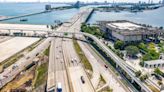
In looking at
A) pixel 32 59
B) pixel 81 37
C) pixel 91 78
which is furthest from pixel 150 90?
pixel 81 37

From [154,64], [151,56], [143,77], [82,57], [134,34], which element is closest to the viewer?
[143,77]

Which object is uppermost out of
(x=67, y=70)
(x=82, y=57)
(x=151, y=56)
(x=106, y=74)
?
(x=151, y=56)

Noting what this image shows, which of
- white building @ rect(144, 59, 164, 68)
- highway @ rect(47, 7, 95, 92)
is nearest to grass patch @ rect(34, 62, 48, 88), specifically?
highway @ rect(47, 7, 95, 92)

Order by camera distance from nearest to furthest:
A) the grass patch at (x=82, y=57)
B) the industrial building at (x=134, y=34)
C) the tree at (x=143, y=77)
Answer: the tree at (x=143, y=77) < the grass patch at (x=82, y=57) < the industrial building at (x=134, y=34)

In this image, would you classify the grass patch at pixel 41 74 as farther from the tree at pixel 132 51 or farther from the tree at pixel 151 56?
the tree at pixel 151 56

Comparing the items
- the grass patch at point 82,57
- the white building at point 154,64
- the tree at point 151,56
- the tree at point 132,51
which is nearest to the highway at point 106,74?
the grass patch at point 82,57

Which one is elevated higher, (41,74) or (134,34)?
(134,34)

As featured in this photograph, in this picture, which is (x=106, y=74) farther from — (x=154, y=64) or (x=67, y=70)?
(x=154, y=64)

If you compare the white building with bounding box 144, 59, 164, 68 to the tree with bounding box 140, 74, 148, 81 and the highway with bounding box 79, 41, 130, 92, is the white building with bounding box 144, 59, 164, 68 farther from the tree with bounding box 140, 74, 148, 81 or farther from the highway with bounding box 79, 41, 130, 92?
the highway with bounding box 79, 41, 130, 92

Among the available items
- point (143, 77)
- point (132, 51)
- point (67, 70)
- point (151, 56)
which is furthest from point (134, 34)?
point (67, 70)
